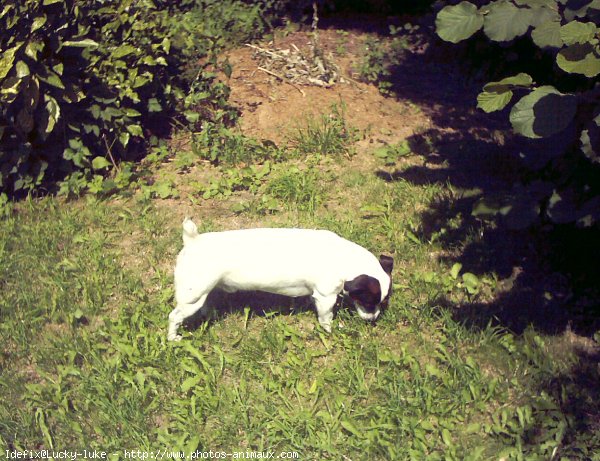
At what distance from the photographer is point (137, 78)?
4.93 meters

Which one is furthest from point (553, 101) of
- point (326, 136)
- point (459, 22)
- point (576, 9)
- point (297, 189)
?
point (326, 136)

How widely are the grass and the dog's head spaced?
0.14m

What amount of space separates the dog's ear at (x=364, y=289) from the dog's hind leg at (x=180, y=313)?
2.64ft

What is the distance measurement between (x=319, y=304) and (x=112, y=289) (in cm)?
147

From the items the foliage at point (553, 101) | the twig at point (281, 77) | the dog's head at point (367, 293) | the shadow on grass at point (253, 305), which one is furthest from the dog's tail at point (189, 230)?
the twig at point (281, 77)

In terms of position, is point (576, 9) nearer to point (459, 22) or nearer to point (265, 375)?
point (459, 22)

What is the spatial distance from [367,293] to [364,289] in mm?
32

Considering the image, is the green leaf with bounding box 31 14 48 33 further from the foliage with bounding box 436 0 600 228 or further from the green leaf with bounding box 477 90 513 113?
the green leaf with bounding box 477 90 513 113

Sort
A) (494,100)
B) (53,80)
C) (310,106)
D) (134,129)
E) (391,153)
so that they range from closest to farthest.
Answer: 1. (494,100)
2. (53,80)
3. (134,129)
4. (391,153)
5. (310,106)

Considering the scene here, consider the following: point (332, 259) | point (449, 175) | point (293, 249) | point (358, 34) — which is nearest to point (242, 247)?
point (293, 249)

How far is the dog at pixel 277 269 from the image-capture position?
10.6ft

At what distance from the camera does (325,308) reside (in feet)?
11.1

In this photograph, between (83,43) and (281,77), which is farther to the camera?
(281,77)

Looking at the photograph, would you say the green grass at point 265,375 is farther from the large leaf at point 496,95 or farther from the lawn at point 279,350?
the large leaf at point 496,95
